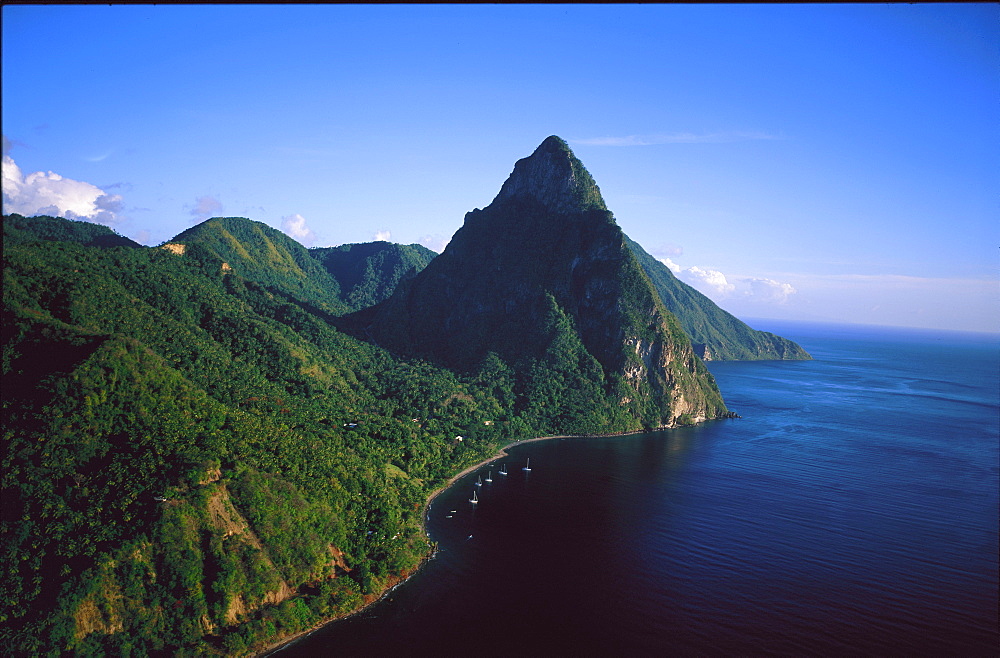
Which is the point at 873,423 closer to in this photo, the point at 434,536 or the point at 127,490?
the point at 434,536

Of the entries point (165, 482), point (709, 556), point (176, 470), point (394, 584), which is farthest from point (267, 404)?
point (709, 556)

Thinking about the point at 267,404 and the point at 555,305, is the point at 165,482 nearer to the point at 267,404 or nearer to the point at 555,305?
the point at 267,404

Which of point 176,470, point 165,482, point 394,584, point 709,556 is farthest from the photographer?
point 709,556

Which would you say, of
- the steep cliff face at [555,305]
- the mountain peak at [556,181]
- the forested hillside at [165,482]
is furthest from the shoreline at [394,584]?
the mountain peak at [556,181]

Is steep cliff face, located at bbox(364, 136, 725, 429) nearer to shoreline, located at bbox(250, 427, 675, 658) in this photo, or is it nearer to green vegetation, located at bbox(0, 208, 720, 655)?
shoreline, located at bbox(250, 427, 675, 658)

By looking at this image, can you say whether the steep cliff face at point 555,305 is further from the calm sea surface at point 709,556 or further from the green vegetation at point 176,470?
the green vegetation at point 176,470

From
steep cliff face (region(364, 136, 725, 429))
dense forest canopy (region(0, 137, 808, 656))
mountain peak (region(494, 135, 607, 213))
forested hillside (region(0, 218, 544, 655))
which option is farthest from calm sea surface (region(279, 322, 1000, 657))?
mountain peak (region(494, 135, 607, 213))

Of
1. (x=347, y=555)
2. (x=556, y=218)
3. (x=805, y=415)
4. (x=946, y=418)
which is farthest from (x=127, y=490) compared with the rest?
(x=946, y=418)
